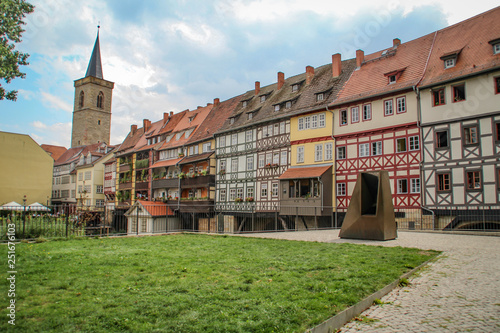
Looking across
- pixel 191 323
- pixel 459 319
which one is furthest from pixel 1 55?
pixel 459 319

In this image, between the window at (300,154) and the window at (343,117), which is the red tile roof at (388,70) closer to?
the window at (343,117)

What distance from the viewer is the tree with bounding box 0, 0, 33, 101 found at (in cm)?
1747

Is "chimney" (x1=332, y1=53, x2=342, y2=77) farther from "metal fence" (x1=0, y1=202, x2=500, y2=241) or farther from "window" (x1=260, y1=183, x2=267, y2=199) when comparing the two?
"metal fence" (x1=0, y1=202, x2=500, y2=241)

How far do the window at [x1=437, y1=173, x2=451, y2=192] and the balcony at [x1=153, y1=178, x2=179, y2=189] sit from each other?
92.7ft

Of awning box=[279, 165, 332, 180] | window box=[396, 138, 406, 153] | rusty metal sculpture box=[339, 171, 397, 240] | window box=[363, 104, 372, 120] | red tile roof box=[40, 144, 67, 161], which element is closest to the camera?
rusty metal sculpture box=[339, 171, 397, 240]

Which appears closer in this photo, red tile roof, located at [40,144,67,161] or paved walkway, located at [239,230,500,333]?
paved walkway, located at [239,230,500,333]

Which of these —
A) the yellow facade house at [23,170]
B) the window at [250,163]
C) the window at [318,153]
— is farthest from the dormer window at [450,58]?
the yellow facade house at [23,170]

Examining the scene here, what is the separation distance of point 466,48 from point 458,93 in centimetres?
357

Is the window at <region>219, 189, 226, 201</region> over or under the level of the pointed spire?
under

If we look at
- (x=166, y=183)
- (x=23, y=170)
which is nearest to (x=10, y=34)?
(x=166, y=183)

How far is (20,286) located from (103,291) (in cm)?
149

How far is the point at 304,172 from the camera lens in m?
30.0

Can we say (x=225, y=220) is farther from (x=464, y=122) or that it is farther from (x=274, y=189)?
(x=464, y=122)

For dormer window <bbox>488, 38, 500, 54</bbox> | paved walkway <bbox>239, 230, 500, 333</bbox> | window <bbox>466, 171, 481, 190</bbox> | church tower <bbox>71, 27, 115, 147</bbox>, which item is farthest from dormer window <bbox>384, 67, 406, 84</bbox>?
church tower <bbox>71, 27, 115, 147</bbox>
